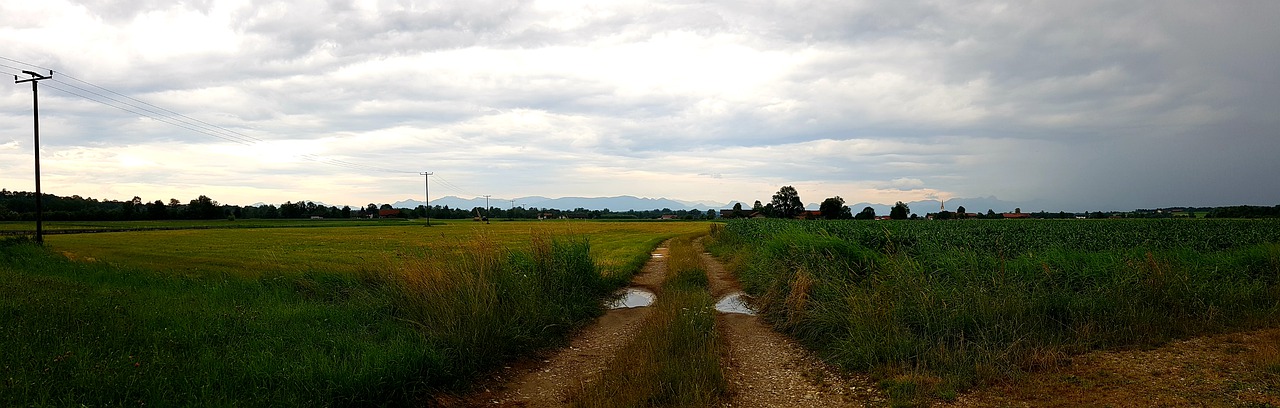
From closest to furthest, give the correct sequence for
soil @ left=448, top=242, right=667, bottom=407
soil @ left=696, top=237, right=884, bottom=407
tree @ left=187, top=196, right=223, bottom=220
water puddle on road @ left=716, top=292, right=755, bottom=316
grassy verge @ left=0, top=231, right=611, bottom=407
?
1. grassy verge @ left=0, top=231, right=611, bottom=407
2. soil @ left=696, top=237, right=884, bottom=407
3. soil @ left=448, top=242, right=667, bottom=407
4. water puddle on road @ left=716, top=292, right=755, bottom=316
5. tree @ left=187, top=196, right=223, bottom=220

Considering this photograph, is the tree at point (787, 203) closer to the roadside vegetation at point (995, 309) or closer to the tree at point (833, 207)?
the tree at point (833, 207)

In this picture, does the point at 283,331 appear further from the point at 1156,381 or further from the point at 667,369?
the point at 1156,381

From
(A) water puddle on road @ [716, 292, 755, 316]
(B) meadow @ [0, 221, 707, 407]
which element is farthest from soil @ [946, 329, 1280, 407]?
(A) water puddle on road @ [716, 292, 755, 316]

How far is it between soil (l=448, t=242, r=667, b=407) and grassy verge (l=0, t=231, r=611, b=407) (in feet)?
1.04

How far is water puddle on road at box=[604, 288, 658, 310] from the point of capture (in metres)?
13.6

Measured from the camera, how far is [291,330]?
25.2 feet

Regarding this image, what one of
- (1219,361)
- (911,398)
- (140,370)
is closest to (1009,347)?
(911,398)

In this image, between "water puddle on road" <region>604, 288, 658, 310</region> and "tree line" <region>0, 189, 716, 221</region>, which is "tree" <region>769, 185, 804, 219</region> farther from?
"water puddle on road" <region>604, 288, 658, 310</region>

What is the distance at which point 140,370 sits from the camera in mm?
5680

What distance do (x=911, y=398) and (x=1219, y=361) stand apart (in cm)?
416

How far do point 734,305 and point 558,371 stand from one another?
6.31 m

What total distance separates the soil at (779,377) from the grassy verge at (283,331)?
293cm

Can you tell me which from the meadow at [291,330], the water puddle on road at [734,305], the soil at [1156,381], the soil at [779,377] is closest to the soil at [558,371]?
the meadow at [291,330]

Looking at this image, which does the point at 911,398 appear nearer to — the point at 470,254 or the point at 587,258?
the point at 470,254
